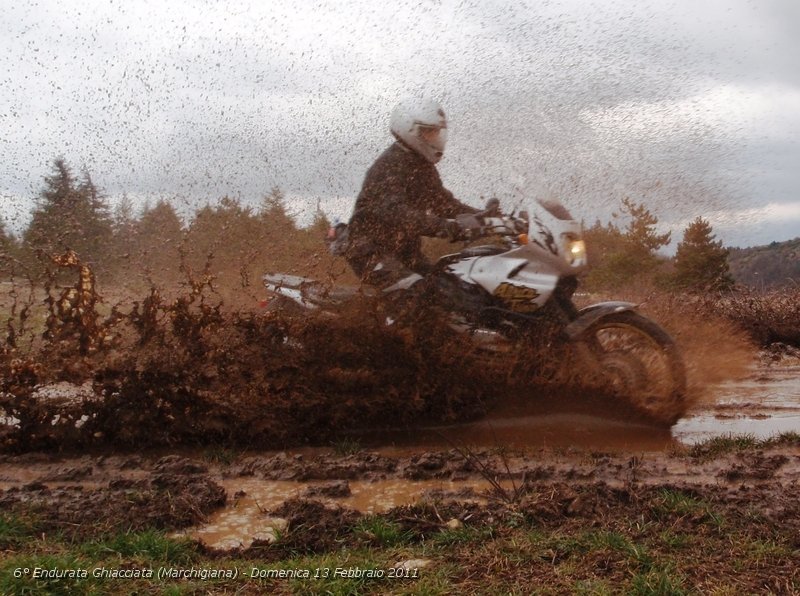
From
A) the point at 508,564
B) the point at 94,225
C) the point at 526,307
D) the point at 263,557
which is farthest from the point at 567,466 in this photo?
the point at 94,225

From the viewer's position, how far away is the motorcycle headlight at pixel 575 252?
18.6ft

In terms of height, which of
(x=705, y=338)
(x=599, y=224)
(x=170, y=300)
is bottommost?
(x=705, y=338)

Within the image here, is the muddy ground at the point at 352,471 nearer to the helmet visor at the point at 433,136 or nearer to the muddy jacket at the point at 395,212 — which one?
the muddy jacket at the point at 395,212

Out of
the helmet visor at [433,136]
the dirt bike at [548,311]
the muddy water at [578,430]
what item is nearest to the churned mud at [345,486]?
the muddy water at [578,430]

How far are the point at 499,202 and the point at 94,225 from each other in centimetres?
356

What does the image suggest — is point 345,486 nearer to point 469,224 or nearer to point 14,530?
point 14,530

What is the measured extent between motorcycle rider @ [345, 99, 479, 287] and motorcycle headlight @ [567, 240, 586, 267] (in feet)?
2.53

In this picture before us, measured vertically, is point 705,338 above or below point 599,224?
below

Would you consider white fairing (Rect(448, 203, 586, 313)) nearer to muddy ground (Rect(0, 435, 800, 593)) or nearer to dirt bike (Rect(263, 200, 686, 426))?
dirt bike (Rect(263, 200, 686, 426))

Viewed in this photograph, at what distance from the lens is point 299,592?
2.92 meters

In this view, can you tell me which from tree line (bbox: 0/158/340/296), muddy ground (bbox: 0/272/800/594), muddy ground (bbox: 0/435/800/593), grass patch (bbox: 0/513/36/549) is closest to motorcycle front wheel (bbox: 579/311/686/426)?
muddy ground (bbox: 0/272/800/594)

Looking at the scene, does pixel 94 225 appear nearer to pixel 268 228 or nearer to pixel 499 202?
pixel 268 228

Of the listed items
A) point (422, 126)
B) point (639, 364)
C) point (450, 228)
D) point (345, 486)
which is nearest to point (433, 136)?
point (422, 126)

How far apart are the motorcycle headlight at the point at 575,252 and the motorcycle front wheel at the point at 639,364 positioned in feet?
1.61
